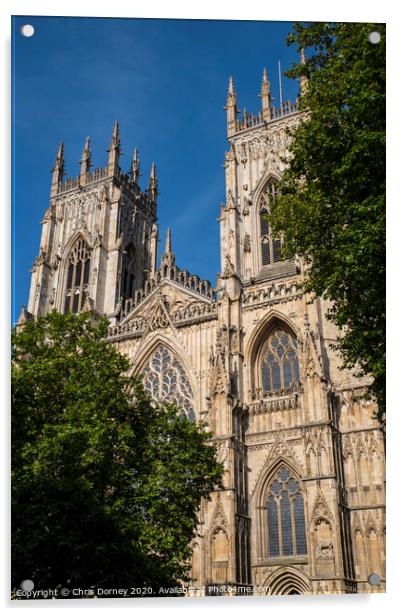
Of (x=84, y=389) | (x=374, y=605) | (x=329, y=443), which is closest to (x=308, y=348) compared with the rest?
(x=329, y=443)

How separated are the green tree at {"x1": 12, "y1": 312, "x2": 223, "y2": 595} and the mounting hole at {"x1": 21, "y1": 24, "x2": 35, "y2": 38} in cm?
662

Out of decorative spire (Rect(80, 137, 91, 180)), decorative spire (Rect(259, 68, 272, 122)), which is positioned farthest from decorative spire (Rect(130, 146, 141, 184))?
decorative spire (Rect(259, 68, 272, 122))

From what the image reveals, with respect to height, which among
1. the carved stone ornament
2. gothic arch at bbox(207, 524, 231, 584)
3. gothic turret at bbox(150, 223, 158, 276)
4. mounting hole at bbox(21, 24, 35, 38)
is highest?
gothic turret at bbox(150, 223, 158, 276)

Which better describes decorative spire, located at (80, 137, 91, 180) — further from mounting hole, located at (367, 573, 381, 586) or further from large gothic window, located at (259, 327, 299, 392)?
mounting hole, located at (367, 573, 381, 586)

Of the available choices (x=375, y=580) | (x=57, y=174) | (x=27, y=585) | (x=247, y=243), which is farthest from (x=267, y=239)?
(x=27, y=585)

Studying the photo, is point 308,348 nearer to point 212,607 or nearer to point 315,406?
point 315,406

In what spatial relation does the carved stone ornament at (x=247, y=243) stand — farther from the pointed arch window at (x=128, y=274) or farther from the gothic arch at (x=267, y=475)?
the gothic arch at (x=267, y=475)

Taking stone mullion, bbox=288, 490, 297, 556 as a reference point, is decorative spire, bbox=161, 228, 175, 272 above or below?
above

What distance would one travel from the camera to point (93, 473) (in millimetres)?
12891

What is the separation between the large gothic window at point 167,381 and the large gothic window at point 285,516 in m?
4.70

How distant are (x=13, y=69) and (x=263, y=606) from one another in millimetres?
9566

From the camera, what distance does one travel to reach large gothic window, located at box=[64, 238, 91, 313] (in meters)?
32.3

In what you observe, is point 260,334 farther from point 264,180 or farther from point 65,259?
point 65,259
